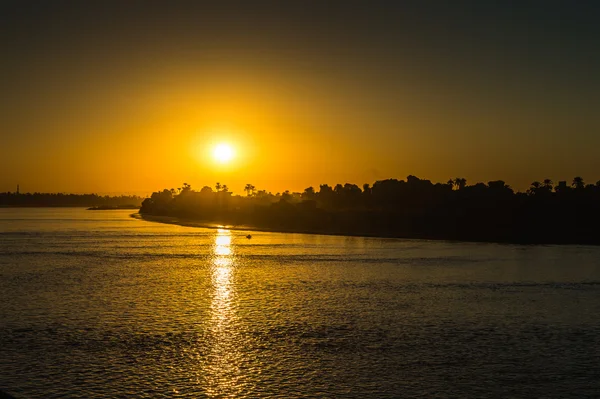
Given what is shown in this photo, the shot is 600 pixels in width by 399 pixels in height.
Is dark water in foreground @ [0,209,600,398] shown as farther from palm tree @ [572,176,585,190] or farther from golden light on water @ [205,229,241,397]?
palm tree @ [572,176,585,190]

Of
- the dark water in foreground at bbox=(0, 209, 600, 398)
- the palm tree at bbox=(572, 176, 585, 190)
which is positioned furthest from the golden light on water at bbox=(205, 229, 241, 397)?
the palm tree at bbox=(572, 176, 585, 190)

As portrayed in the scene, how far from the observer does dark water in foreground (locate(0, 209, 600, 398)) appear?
21656 mm

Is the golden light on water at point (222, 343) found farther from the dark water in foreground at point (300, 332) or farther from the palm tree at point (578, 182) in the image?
the palm tree at point (578, 182)

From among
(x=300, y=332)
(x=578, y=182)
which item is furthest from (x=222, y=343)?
(x=578, y=182)

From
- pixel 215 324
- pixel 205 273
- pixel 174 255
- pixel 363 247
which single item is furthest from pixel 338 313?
pixel 363 247

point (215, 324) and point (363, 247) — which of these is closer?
point (215, 324)

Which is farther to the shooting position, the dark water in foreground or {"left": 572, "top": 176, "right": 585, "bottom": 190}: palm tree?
{"left": 572, "top": 176, "right": 585, "bottom": 190}: palm tree

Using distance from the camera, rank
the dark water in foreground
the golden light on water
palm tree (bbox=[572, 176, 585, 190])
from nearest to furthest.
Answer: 1. the dark water in foreground
2. the golden light on water
3. palm tree (bbox=[572, 176, 585, 190])

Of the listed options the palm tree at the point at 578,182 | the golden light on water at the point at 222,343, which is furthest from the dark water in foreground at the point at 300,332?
the palm tree at the point at 578,182

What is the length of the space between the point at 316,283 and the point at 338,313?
13.7 meters

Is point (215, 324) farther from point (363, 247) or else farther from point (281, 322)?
point (363, 247)

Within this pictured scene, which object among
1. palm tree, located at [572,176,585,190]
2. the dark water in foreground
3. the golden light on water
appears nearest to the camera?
the dark water in foreground

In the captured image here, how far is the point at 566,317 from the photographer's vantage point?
111ft

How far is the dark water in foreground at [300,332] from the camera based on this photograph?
21.7 m
